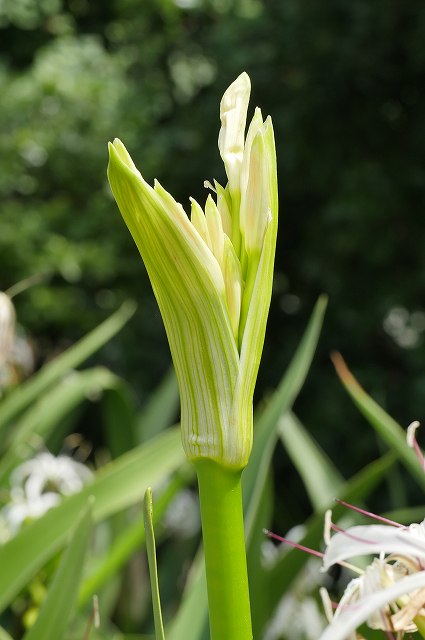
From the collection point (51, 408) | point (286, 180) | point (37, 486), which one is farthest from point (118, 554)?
point (286, 180)

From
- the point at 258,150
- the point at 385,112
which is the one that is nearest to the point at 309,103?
the point at 385,112

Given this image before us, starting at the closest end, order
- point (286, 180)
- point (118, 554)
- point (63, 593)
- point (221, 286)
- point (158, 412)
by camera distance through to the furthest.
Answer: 1. point (221, 286)
2. point (63, 593)
3. point (118, 554)
4. point (158, 412)
5. point (286, 180)

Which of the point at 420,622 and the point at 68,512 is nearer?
the point at 420,622

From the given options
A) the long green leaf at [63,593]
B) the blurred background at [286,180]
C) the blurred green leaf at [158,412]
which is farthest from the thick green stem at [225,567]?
the blurred background at [286,180]

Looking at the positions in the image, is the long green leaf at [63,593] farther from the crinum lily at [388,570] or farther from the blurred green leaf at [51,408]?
the blurred green leaf at [51,408]

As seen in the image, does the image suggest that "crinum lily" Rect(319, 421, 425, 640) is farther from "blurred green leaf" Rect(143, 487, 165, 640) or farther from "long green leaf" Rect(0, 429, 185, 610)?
"long green leaf" Rect(0, 429, 185, 610)

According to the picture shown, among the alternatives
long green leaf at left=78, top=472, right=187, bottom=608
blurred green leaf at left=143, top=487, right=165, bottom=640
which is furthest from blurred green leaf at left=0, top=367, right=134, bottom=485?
blurred green leaf at left=143, top=487, right=165, bottom=640

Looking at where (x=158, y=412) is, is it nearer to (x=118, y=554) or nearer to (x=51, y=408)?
(x=51, y=408)
